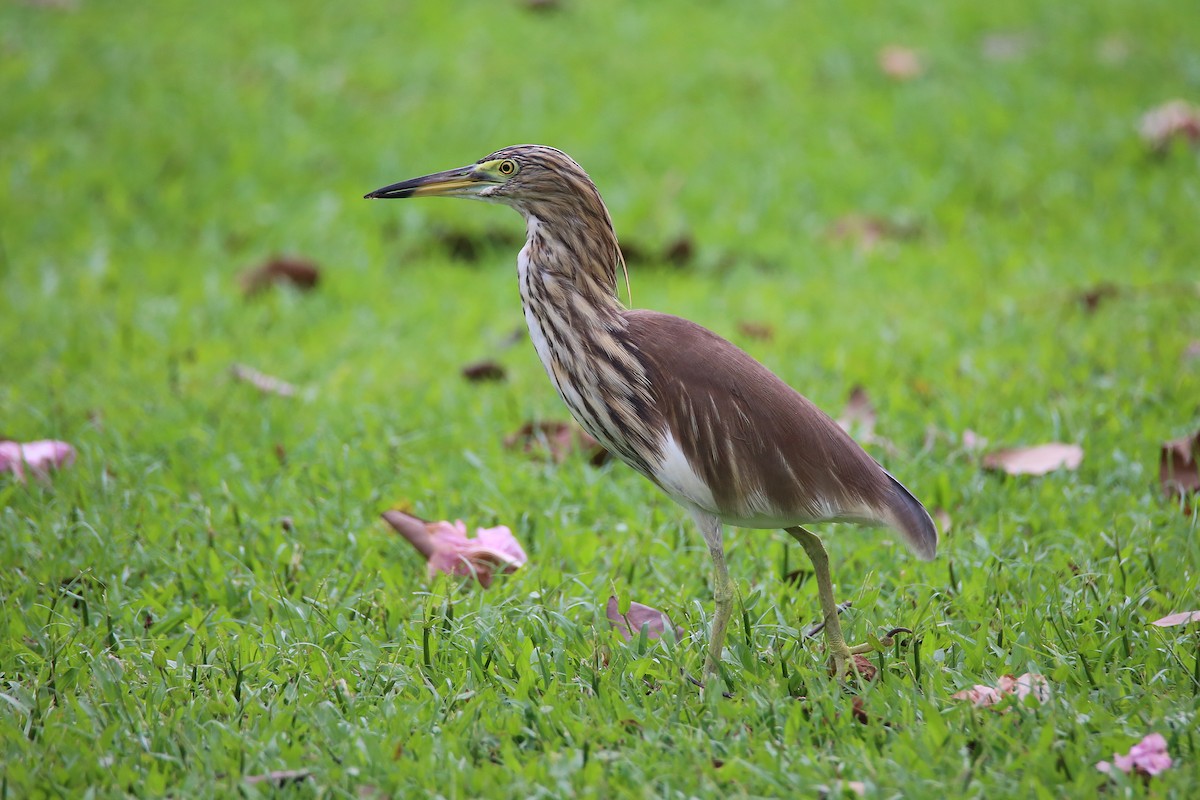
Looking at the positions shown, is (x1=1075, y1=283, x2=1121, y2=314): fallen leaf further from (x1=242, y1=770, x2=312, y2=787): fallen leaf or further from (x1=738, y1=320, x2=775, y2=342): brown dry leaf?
(x1=242, y1=770, x2=312, y2=787): fallen leaf

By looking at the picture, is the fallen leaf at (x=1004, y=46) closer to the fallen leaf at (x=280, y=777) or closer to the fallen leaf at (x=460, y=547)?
the fallen leaf at (x=460, y=547)

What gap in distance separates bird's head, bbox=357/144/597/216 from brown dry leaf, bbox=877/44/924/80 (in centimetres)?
594

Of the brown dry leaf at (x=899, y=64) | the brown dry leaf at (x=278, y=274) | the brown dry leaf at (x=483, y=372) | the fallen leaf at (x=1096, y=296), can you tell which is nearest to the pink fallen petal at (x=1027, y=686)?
the brown dry leaf at (x=483, y=372)

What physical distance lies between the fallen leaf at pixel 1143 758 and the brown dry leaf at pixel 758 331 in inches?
130

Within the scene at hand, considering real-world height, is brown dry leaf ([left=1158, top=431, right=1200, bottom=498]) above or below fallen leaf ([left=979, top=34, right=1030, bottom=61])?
below

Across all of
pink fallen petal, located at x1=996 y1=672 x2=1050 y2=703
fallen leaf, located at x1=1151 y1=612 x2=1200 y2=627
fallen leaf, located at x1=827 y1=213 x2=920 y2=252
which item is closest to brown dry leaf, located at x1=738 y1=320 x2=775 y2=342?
fallen leaf, located at x1=827 y1=213 x2=920 y2=252

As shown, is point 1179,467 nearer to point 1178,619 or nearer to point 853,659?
point 1178,619

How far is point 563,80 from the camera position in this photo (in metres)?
8.61

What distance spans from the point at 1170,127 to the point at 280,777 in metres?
7.00

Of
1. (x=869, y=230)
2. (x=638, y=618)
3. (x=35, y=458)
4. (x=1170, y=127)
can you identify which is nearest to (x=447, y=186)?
(x=638, y=618)

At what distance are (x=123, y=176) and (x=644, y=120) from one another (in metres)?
3.27

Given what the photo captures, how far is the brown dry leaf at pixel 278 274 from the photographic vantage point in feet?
21.6

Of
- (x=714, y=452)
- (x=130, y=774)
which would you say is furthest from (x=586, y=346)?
(x=130, y=774)

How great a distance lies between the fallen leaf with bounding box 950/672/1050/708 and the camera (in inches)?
120
